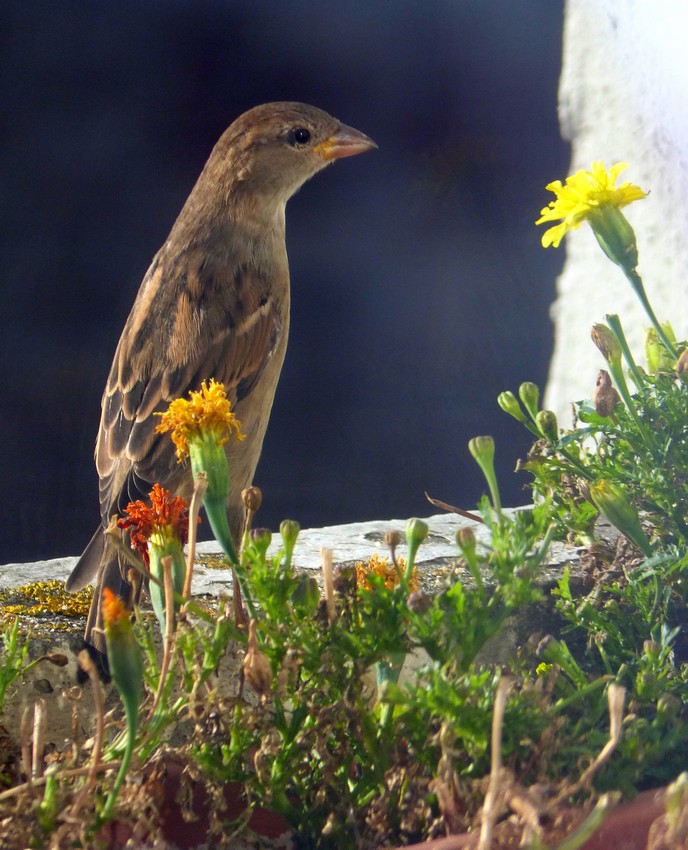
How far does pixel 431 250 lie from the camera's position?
2.98 meters

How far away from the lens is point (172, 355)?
171 cm

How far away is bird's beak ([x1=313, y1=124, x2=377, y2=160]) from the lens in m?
1.99

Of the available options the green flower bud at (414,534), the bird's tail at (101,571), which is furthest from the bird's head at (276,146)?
the green flower bud at (414,534)

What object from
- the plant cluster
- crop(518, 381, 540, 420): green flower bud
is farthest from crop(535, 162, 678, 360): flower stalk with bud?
the plant cluster

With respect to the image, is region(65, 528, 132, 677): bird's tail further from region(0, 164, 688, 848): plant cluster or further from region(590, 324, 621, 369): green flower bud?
region(590, 324, 621, 369): green flower bud

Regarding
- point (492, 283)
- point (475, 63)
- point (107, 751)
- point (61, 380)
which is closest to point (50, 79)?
point (61, 380)

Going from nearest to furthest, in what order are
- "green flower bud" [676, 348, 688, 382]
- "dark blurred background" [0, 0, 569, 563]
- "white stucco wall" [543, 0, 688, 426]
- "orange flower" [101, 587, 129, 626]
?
"orange flower" [101, 587, 129, 626] < "green flower bud" [676, 348, 688, 382] < "white stucco wall" [543, 0, 688, 426] < "dark blurred background" [0, 0, 569, 563]

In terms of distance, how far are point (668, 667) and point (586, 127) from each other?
81.3 inches

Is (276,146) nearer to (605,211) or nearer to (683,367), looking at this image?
(605,211)

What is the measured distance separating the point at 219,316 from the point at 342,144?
500mm

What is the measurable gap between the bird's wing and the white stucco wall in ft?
3.23

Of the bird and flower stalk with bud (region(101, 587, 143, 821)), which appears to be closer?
flower stalk with bud (region(101, 587, 143, 821))

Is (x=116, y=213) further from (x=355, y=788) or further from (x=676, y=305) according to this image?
(x=355, y=788)

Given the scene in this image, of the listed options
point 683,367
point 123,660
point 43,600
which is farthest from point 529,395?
point 43,600
